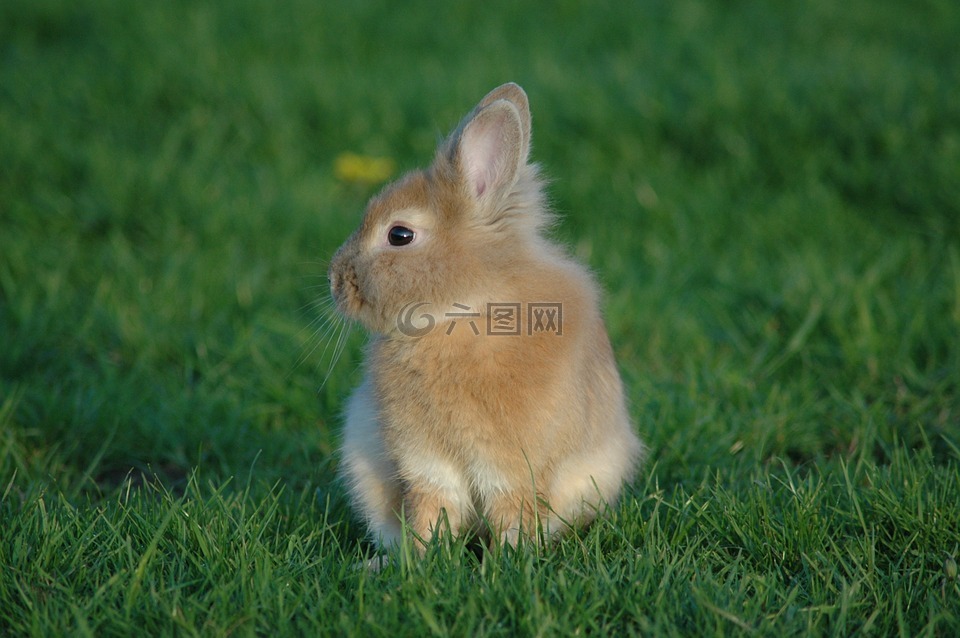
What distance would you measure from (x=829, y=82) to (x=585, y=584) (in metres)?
4.84

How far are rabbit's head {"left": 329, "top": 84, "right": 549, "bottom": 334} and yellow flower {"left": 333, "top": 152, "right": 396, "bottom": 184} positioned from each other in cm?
285

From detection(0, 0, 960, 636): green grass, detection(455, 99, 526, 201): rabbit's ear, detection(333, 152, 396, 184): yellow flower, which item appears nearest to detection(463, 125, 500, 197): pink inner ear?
detection(455, 99, 526, 201): rabbit's ear

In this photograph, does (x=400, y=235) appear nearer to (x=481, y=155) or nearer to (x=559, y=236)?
(x=481, y=155)

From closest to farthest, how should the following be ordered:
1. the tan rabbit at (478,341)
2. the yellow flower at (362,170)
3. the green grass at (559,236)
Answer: the green grass at (559,236)
the tan rabbit at (478,341)
the yellow flower at (362,170)

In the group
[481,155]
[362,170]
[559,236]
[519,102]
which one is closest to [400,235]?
[481,155]

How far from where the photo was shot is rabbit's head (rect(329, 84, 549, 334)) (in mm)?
2781

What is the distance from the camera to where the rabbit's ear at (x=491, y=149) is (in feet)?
9.09

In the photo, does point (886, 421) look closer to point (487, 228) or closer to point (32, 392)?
point (487, 228)

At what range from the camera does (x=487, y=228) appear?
2.85 m

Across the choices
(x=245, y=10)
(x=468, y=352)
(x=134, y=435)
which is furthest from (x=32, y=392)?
(x=245, y=10)

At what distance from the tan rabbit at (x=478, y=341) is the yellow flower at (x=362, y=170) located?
2.81m

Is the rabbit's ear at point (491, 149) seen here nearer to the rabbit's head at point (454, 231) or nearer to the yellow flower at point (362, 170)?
the rabbit's head at point (454, 231)

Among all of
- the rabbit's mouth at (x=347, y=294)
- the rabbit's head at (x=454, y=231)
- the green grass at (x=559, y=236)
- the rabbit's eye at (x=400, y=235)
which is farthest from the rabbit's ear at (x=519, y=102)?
the green grass at (x=559, y=236)

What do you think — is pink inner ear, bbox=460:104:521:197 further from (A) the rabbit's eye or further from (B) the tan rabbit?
(A) the rabbit's eye
